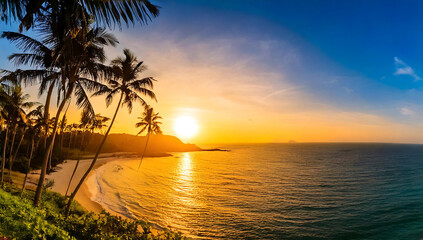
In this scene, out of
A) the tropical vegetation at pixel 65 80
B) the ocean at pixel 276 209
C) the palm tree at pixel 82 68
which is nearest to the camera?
the tropical vegetation at pixel 65 80

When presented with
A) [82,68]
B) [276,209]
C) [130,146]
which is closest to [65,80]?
[82,68]

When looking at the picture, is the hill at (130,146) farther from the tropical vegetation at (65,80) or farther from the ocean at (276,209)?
the tropical vegetation at (65,80)

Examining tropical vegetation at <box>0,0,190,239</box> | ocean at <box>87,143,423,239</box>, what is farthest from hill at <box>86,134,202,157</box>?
tropical vegetation at <box>0,0,190,239</box>

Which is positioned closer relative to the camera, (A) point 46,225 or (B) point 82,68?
(A) point 46,225

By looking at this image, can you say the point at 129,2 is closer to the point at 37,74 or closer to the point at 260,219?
the point at 37,74

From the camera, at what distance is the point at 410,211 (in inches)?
1003

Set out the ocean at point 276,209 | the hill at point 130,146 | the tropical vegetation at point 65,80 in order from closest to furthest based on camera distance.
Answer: the tropical vegetation at point 65,80, the ocean at point 276,209, the hill at point 130,146

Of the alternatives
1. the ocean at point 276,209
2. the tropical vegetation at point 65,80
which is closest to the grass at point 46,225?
the tropical vegetation at point 65,80

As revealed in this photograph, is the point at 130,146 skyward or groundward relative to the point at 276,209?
skyward

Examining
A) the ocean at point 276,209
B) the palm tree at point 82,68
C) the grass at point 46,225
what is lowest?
the ocean at point 276,209

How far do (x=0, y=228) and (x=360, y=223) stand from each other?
2847 cm

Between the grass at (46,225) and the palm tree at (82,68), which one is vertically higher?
the palm tree at (82,68)

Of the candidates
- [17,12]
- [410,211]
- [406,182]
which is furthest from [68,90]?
[406,182]

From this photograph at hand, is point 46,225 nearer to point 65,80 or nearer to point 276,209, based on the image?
point 65,80
